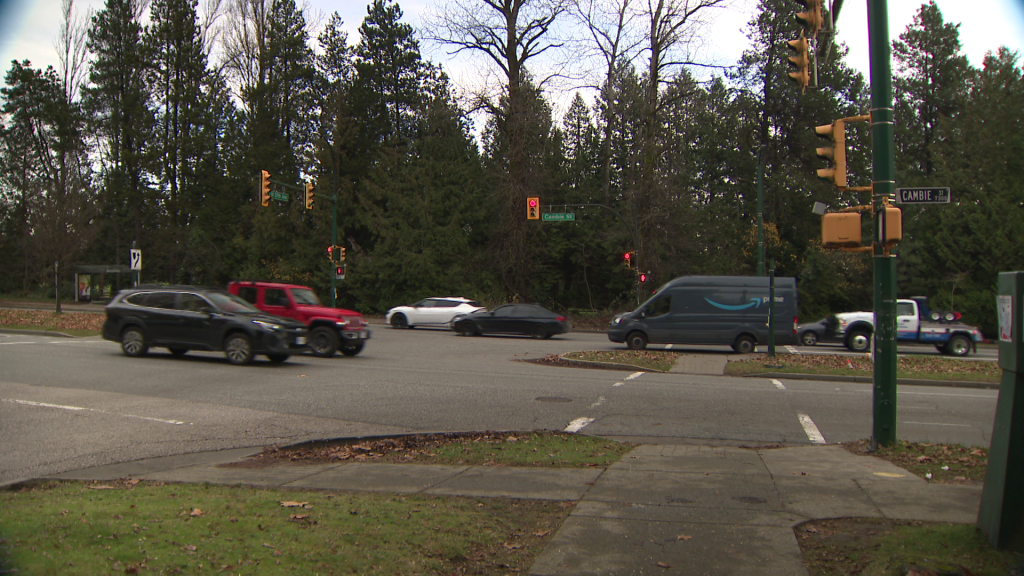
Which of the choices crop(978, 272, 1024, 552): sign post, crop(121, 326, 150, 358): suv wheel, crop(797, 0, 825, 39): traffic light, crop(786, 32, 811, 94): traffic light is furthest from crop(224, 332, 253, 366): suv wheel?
crop(978, 272, 1024, 552): sign post

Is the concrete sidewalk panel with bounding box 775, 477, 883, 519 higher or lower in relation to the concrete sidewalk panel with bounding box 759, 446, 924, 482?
higher

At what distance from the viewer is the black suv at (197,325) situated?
16.0m

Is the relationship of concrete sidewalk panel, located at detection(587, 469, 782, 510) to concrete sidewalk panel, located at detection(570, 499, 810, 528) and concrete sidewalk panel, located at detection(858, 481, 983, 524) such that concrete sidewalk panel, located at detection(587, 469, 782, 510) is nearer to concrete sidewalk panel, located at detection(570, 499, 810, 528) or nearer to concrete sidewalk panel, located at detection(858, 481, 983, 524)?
concrete sidewalk panel, located at detection(570, 499, 810, 528)

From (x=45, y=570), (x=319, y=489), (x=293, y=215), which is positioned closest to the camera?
(x=45, y=570)

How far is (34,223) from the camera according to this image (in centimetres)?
4275

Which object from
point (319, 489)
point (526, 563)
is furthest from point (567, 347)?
point (526, 563)

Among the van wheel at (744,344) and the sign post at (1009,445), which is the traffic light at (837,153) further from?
the van wheel at (744,344)

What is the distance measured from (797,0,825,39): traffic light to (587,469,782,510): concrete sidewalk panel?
5568 mm

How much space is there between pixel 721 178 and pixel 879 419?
153ft

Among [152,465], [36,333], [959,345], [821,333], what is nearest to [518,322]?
[821,333]

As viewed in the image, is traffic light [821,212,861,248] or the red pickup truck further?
the red pickup truck

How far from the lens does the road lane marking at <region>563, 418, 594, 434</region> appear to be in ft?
32.3

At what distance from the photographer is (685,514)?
556cm

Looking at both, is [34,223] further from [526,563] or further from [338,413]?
[526,563]
